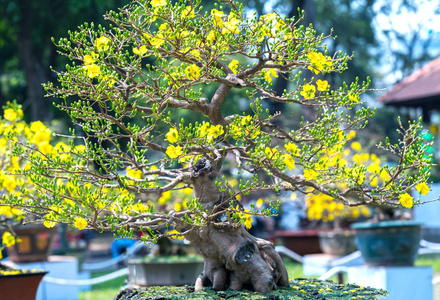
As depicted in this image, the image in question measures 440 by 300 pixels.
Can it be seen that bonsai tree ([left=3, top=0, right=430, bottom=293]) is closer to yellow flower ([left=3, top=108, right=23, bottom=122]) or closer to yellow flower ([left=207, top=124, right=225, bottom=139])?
yellow flower ([left=207, top=124, right=225, bottom=139])

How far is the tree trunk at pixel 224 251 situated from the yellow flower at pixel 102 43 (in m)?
0.88

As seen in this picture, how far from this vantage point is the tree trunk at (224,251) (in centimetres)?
316

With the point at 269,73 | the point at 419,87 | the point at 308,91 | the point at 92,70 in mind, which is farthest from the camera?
the point at 419,87

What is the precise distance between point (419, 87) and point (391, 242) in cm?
771

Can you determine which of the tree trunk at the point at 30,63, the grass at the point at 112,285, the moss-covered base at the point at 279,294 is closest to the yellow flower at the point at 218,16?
the moss-covered base at the point at 279,294

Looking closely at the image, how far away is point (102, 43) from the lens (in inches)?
109

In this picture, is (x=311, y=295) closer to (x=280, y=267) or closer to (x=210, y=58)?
(x=280, y=267)

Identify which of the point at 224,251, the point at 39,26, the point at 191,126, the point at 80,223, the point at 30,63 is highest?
the point at 39,26

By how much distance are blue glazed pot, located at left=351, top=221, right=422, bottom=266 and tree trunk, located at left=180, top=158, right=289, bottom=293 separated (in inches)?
102

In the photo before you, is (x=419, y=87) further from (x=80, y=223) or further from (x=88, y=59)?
(x=80, y=223)

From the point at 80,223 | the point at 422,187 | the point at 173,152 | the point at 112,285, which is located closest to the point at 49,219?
the point at 80,223

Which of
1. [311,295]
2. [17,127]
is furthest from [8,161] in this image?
[311,295]

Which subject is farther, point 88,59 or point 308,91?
point 308,91

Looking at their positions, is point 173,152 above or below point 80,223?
above
